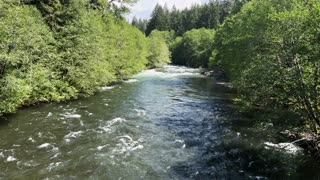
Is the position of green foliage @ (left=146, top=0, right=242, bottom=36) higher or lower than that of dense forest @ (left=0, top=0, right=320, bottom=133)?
higher

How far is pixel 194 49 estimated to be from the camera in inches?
3740

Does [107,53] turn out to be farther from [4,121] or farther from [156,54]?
[156,54]

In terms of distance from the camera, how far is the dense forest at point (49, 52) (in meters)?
20.5

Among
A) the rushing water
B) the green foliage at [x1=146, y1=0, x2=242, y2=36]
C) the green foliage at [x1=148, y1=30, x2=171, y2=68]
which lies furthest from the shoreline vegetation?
the green foliage at [x1=146, y1=0, x2=242, y2=36]

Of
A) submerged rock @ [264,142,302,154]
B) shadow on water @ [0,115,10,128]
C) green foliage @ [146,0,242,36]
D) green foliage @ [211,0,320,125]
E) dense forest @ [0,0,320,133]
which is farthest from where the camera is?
green foliage @ [146,0,242,36]

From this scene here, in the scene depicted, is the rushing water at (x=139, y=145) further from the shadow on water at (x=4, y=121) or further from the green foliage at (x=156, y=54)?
the green foliage at (x=156, y=54)

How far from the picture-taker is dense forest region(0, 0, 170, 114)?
20.5 metres

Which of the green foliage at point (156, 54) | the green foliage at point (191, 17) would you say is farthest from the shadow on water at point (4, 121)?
the green foliage at point (191, 17)

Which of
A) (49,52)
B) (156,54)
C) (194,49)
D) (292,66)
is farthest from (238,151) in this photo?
(194,49)

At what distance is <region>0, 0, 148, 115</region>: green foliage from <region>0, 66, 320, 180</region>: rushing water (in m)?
2.00

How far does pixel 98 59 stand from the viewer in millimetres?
33844

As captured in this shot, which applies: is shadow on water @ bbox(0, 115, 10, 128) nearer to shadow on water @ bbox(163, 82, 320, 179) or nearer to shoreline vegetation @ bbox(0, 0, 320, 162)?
shoreline vegetation @ bbox(0, 0, 320, 162)

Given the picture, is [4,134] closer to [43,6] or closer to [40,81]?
[40,81]

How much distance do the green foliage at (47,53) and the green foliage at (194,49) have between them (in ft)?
158
